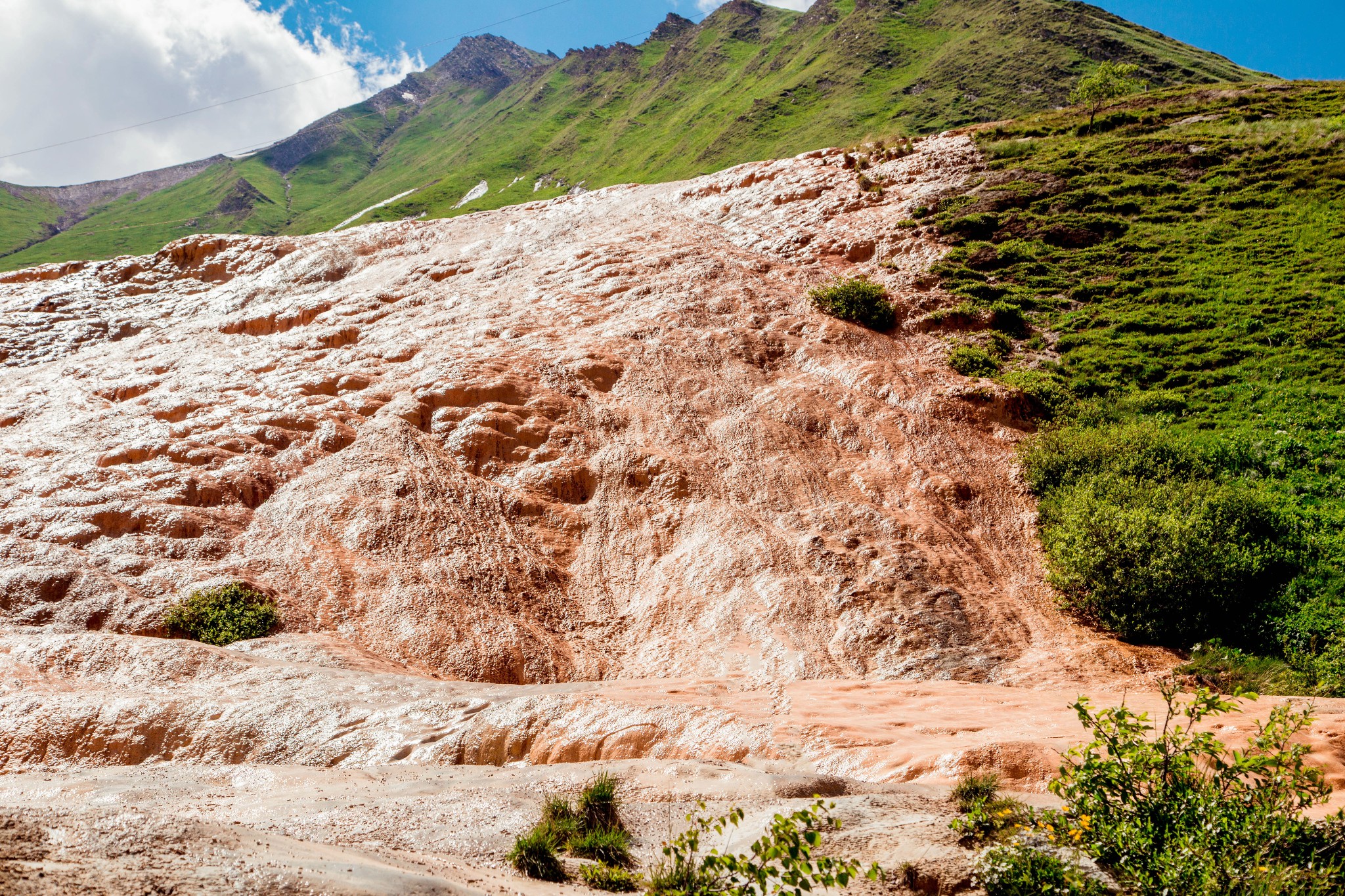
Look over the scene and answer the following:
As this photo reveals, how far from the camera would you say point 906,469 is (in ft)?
52.3

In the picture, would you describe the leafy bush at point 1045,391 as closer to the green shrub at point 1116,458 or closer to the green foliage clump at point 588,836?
the green shrub at point 1116,458

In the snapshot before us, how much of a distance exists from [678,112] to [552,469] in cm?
11131

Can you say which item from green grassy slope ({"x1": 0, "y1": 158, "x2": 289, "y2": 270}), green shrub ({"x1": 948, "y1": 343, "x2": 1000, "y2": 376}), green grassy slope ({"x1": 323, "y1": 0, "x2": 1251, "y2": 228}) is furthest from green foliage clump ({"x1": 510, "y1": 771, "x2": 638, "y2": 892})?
green grassy slope ({"x1": 0, "y1": 158, "x2": 289, "y2": 270})

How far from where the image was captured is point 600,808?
6125 millimetres

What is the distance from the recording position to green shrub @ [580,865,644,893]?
4.98 m

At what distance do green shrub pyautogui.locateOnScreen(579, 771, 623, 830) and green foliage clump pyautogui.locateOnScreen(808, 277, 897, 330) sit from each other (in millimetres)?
16861

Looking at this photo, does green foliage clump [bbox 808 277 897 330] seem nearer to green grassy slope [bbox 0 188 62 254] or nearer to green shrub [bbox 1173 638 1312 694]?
green shrub [bbox 1173 638 1312 694]

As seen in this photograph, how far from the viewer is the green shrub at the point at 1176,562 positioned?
12219mm

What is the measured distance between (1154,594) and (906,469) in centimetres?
522

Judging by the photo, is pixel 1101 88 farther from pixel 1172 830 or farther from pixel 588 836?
pixel 588 836

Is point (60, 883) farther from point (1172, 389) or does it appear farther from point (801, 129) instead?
point (801, 129)

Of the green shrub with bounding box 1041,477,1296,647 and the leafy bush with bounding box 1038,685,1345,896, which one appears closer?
the leafy bush with bounding box 1038,685,1345,896

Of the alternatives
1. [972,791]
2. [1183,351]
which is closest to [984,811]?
[972,791]

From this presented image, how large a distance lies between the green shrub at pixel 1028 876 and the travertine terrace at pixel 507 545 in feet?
2.32
